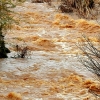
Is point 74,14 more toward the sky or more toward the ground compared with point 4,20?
more toward the ground

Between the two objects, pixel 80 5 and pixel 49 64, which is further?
pixel 80 5

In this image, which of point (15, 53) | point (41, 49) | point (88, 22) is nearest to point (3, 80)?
point (15, 53)

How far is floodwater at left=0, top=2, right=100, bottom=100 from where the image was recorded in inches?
269

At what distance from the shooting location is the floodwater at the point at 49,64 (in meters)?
6.82

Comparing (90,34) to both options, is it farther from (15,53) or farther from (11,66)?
(11,66)

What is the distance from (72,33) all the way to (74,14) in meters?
2.26

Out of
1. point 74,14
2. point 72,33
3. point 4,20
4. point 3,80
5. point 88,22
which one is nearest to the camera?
point 3,80

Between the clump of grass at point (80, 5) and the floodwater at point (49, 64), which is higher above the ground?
the clump of grass at point (80, 5)

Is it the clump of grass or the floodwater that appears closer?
the floodwater

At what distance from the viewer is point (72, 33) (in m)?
11.9

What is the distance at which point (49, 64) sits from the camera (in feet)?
28.1

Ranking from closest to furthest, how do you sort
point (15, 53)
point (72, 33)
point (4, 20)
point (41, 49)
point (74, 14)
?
point (4, 20) → point (15, 53) → point (41, 49) → point (72, 33) → point (74, 14)

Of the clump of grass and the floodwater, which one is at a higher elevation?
the clump of grass

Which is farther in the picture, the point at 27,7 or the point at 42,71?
the point at 27,7
